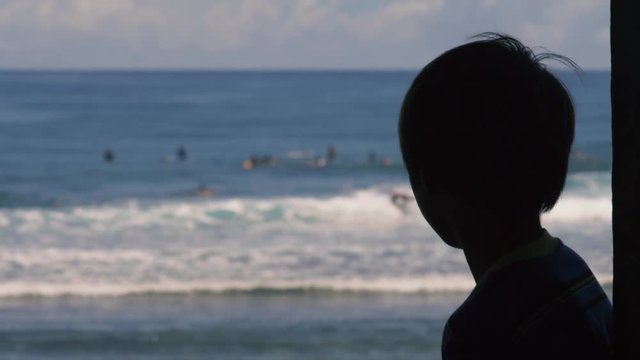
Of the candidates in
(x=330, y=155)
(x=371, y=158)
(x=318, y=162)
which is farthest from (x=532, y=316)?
(x=330, y=155)

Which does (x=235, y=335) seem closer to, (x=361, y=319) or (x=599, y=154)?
(x=361, y=319)

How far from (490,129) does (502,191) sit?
0.22 ft

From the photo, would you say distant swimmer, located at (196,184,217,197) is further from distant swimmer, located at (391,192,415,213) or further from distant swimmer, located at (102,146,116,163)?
distant swimmer, located at (102,146,116,163)

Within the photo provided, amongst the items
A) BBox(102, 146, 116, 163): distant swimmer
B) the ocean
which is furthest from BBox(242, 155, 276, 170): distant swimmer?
BBox(102, 146, 116, 163): distant swimmer

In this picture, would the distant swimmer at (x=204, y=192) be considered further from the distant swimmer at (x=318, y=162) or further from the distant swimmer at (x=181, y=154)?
the distant swimmer at (x=181, y=154)

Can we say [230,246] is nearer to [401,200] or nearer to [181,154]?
[401,200]

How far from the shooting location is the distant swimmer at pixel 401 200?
1769cm

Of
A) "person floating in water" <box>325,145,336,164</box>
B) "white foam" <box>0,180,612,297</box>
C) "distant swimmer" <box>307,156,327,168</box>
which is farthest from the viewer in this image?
"person floating in water" <box>325,145,336,164</box>

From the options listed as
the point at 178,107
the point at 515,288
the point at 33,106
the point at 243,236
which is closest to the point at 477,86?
the point at 515,288

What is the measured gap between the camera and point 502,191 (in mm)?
1088

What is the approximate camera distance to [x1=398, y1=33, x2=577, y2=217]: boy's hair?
1.07m

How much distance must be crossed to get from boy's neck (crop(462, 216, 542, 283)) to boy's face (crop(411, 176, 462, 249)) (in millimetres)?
16

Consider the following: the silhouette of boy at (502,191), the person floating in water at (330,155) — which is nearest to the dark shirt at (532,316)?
the silhouette of boy at (502,191)

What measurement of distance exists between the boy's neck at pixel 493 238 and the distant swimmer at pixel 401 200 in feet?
52.7
